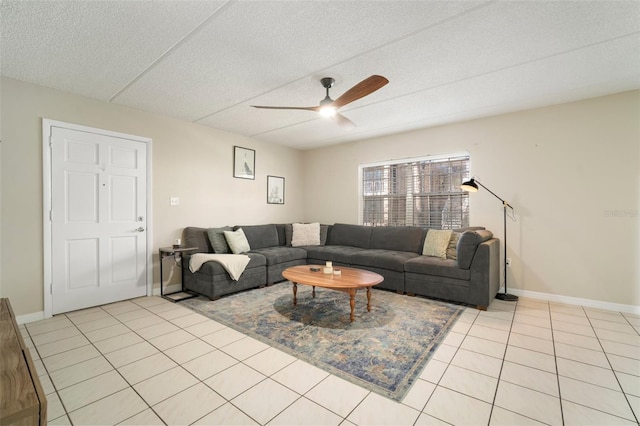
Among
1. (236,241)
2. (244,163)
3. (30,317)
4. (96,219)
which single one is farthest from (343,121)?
(30,317)

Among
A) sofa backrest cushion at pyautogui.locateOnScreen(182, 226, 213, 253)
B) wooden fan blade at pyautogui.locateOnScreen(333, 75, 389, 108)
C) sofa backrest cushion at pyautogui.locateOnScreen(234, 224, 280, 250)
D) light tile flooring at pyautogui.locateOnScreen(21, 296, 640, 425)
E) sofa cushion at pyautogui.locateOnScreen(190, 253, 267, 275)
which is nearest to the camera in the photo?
light tile flooring at pyautogui.locateOnScreen(21, 296, 640, 425)

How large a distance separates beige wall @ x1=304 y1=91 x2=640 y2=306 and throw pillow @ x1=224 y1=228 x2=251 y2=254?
3.37m

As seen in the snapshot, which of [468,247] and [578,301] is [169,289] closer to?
[468,247]

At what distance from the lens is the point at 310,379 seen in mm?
1935

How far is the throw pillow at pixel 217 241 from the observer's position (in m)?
4.18

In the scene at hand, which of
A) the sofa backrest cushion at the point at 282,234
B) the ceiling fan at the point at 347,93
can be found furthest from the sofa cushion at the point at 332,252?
the ceiling fan at the point at 347,93

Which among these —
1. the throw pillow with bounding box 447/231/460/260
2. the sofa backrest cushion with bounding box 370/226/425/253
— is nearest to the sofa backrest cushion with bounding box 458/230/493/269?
the throw pillow with bounding box 447/231/460/260

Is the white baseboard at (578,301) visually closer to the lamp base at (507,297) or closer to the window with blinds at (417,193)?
the lamp base at (507,297)

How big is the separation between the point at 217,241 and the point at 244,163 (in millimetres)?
1565

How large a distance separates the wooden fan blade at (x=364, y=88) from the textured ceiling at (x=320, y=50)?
269mm

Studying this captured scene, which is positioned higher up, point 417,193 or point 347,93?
point 347,93

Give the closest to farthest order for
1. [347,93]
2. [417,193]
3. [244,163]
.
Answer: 1. [347,93]
2. [417,193]
3. [244,163]

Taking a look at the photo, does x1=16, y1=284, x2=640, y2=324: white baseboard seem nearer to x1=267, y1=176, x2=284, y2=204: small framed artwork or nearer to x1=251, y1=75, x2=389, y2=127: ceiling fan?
x1=267, y1=176, x2=284, y2=204: small framed artwork

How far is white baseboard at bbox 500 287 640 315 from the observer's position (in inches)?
125
